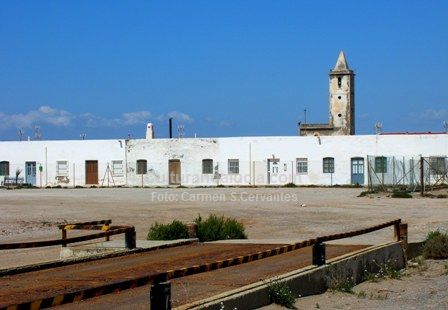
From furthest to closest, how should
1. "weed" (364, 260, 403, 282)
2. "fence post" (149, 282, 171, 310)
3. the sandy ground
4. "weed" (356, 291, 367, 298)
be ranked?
1. "weed" (364, 260, 403, 282)
2. "weed" (356, 291, 367, 298)
3. the sandy ground
4. "fence post" (149, 282, 171, 310)

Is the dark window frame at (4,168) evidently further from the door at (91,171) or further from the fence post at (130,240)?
the fence post at (130,240)

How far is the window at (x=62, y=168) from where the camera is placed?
58.0 m

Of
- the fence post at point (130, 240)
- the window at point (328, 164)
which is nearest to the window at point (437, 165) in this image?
the window at point (328, 164)

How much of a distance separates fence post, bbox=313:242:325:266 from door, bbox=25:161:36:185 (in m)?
49.5

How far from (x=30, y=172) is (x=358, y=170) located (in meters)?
23.1

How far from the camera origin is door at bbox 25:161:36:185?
192 ft

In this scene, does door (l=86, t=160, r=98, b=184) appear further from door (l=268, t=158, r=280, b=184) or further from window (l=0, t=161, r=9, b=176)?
door (l=268, t=158, r=280, b=184)

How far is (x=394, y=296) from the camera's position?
11.5 meters

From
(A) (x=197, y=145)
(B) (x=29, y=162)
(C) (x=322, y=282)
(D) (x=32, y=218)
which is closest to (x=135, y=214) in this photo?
(D) (x=32, y=218)

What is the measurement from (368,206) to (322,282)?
2058 cm

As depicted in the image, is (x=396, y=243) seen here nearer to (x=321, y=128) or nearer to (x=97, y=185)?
(x=97, y=185)

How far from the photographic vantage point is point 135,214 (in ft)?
89.8

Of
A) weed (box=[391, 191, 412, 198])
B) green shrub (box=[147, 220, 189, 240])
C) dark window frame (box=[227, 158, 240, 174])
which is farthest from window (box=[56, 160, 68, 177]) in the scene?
green shrub (box=[147, 220, 189, 240])

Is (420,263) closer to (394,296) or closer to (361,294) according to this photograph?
(394,296)
